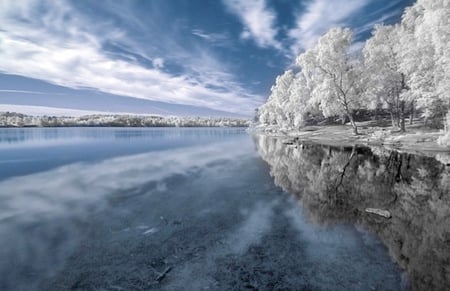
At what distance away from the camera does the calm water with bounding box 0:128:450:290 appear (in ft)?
20.2

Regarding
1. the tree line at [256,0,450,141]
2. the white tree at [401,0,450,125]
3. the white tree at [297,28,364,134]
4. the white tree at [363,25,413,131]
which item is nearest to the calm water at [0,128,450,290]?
the white tree at [401,0,450,125]

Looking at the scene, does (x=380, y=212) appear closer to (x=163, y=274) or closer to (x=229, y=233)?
(x=229, y=233)

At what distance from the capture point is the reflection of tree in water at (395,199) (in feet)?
22.3

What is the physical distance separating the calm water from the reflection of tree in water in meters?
0.05

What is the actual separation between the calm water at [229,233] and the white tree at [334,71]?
22900 mm

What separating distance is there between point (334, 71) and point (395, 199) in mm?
29421

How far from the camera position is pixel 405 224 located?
896 cm

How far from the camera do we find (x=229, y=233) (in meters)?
8.85

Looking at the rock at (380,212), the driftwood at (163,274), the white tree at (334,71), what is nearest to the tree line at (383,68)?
the white tree at (334,71)

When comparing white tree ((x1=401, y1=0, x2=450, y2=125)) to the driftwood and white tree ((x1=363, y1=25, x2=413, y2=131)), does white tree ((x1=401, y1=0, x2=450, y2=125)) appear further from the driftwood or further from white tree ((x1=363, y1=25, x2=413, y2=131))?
the driftwood

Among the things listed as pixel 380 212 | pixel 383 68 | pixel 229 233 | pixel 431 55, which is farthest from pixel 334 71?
pixel 229 233

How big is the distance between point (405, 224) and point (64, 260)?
10893 millimetres

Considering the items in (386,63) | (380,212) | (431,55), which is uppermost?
(386,63)

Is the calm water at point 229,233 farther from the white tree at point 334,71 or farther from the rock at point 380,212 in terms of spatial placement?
the white tree at point 334,71
